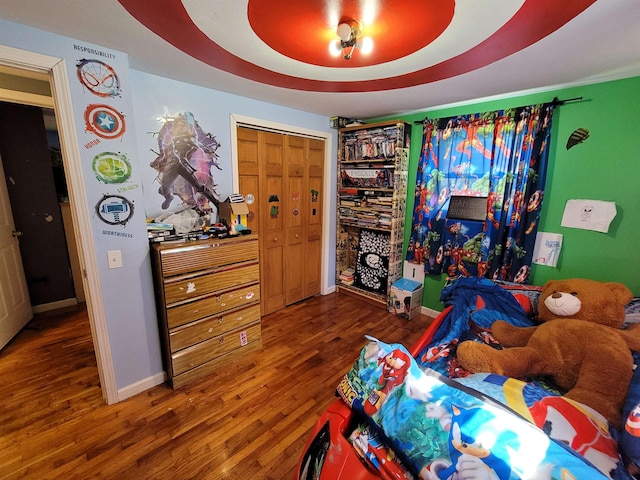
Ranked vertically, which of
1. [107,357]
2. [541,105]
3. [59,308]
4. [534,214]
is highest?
[541,105]

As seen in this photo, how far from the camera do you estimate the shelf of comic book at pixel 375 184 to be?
2914mm

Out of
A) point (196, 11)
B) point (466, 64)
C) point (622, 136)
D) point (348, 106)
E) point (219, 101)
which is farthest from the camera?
point (348, 106)

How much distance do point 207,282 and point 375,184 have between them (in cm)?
211

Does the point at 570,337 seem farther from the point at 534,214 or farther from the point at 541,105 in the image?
the point at 541,105

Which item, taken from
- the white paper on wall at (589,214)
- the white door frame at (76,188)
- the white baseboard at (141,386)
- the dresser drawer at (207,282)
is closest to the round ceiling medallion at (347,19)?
the white door frame at (76,188)

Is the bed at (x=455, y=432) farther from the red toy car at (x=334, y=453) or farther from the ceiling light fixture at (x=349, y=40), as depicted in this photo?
the ceiling light fixture at (x=349, y=40)

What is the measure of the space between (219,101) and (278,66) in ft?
2.71

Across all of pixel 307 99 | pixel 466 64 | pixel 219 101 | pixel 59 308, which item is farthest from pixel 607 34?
pixel 59 308

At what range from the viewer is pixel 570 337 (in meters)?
1.34

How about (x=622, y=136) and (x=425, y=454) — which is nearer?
(x=425, y=454)

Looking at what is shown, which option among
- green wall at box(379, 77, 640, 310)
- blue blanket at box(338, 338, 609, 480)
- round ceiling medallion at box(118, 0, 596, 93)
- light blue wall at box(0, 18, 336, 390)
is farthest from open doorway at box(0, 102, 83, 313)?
green wall at box(379, 77, 640, 310)

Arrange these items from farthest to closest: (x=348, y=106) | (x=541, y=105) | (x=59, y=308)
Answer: (x=59, y=308) → (x=348, y=106) → (x=541, y=105)

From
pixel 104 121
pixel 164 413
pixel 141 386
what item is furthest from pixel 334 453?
pixel 104 121

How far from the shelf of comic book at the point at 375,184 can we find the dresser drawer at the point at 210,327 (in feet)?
5.38
